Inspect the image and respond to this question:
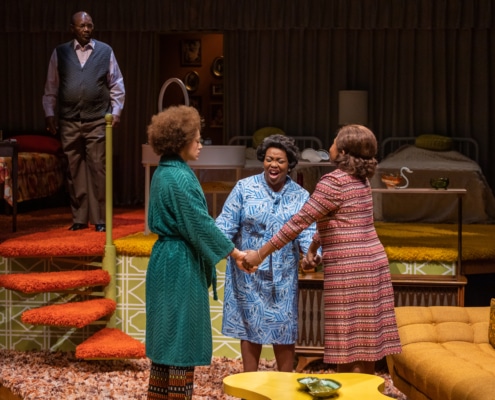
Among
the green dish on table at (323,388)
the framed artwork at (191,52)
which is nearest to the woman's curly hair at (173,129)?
the green dish on table at (323,388)

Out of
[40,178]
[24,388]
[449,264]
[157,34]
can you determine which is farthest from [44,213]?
[449,264]

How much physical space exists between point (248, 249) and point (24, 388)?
183 cm

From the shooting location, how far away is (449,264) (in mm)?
6125

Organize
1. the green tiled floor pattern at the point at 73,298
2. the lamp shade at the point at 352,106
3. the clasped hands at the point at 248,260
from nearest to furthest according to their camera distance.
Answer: the clasped hands at the point at 248,260
the green tiled floor pattern at the point at 73,298
the lamp shade at the point at 352,106

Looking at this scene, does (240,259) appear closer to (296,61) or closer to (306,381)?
Result: (306,381)

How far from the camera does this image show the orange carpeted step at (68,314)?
19.0 feet

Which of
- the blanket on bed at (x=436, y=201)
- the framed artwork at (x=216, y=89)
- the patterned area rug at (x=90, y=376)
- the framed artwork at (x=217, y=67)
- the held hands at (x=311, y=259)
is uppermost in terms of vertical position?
the framed artwork at (x=217, y=67)

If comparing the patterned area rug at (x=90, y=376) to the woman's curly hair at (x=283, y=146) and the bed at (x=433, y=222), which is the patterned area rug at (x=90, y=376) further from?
the woman's curly hair at (x=283, y=146)

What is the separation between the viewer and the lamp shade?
1005 centimetres

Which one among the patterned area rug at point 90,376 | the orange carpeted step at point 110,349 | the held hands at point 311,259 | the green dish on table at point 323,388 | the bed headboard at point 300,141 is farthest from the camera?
the bed headboard at point 300,141

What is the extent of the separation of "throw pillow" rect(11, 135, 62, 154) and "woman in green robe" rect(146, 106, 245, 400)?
19.4 ft

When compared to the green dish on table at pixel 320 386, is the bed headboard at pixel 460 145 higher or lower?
higher

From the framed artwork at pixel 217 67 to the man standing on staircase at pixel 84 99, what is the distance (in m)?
4.68

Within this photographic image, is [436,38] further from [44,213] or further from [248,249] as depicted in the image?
[248,249]
